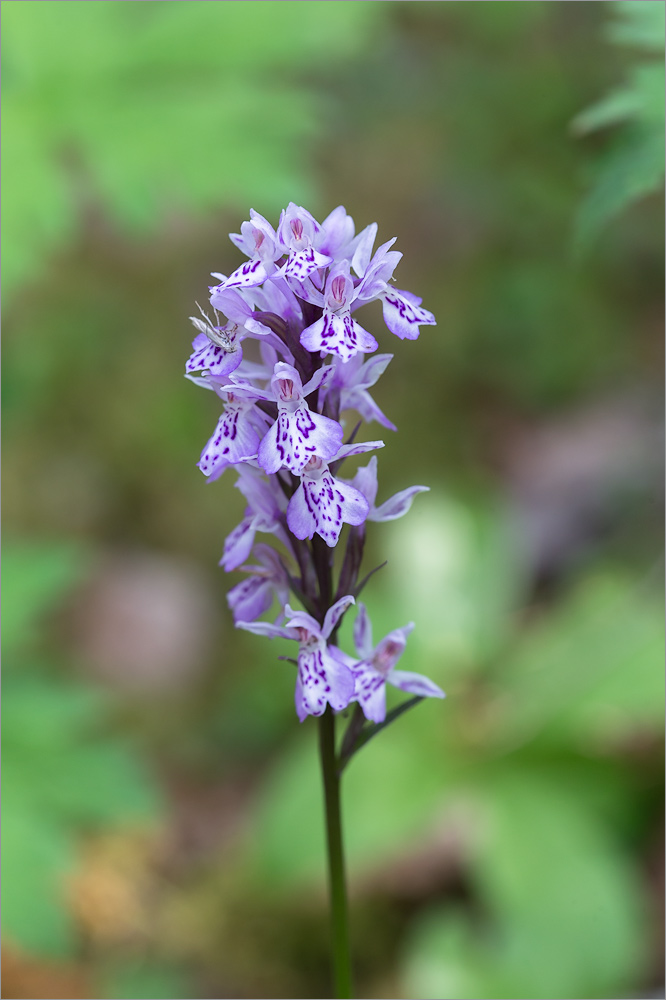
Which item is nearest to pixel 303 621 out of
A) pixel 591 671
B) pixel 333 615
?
pixel 333 615

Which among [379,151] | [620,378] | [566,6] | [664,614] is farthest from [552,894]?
[566,6]

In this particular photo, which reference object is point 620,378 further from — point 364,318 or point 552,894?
point 552,894

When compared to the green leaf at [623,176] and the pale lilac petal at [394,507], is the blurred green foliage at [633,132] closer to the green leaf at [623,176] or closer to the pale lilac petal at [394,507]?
the green leaf at [623,176]

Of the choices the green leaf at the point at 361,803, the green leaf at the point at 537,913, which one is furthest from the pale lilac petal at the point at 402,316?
the green leaf at the point at 361,803

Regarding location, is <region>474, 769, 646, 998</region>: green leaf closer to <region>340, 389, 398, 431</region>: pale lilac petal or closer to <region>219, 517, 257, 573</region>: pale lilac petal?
<region>219, 517, 257, 573</region>: pale lilac petal

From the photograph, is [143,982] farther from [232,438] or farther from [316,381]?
[316,381]

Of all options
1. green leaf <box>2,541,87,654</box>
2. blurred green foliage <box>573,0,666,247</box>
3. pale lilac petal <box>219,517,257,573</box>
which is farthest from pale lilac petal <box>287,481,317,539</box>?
green leaf <box>2,541,87,654</box>
